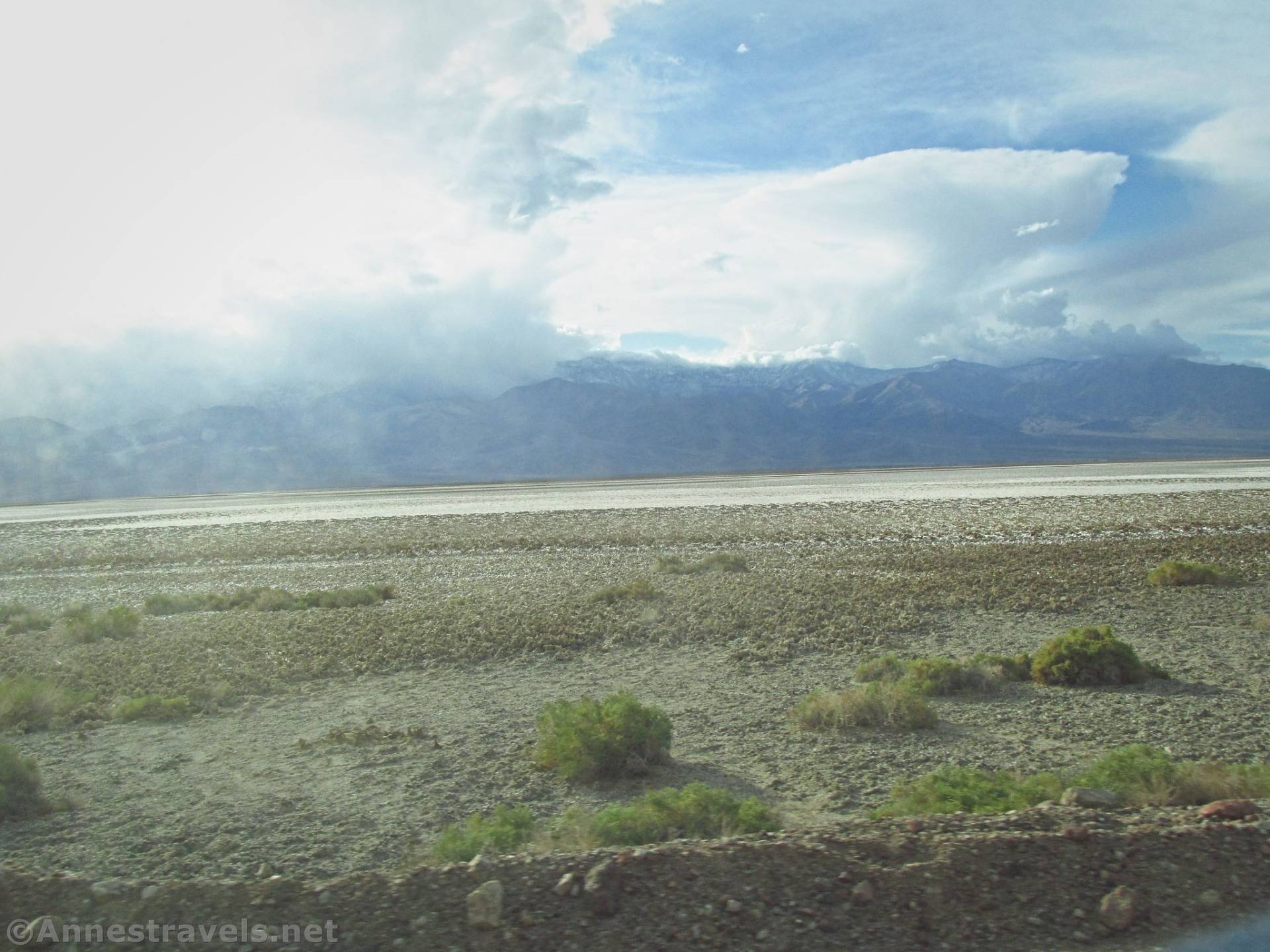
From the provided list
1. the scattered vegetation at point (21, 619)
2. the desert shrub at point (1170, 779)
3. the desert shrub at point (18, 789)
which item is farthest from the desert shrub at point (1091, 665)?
the scattered vegetation at point (21, 619)

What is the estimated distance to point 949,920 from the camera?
5.15m

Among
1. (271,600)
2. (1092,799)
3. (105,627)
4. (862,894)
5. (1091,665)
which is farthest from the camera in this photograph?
(271,600)

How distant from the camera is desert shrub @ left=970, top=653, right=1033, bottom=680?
12766 mm

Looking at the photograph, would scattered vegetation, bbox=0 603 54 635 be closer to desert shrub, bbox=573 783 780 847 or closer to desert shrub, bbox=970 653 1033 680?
desert shrub, bbox=573 783 780 847

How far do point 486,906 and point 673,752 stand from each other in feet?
16.4

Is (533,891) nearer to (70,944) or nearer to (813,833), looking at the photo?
Answer: (813,833)

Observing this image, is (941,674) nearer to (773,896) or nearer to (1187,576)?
(773,896)

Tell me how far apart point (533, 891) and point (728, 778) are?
396 centimetres

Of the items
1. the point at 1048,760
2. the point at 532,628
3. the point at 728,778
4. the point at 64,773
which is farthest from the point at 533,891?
the point at 532,628

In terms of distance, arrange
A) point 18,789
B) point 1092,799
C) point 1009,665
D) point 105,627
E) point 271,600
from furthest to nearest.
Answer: point 271,600 → point 105,627 → point 1009,665 → point 18,789 → point 1092,799

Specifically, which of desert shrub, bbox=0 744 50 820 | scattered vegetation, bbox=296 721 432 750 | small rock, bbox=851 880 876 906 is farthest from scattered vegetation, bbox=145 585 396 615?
small rock, bbox=851 880 876 906

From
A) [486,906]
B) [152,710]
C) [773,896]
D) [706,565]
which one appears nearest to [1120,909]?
[773,896]

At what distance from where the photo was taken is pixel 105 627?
1895 cm

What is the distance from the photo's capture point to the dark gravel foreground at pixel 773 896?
16.5 feet
